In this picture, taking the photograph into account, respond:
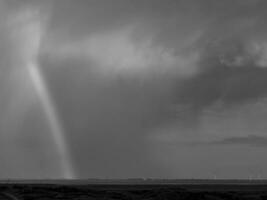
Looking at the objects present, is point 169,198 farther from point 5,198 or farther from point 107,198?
point 5,198

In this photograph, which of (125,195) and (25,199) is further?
(125,195)

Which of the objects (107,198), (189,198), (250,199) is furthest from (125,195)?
(250,199)

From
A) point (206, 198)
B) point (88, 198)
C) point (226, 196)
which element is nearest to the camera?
point (88, 198)

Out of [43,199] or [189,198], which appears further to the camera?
[189,198]

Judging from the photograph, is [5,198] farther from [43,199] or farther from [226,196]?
[226,196]

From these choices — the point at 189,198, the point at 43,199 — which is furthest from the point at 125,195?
the point at 43,199

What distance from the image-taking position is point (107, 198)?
54062 mm

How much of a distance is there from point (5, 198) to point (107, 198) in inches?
480

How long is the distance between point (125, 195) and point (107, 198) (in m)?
4.80

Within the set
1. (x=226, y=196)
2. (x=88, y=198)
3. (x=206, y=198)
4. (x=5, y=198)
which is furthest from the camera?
(x=226, y=196)

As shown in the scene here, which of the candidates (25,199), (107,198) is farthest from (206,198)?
(25,199)

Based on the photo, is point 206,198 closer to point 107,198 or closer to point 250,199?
point 250,199

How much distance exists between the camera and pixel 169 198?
53.9m

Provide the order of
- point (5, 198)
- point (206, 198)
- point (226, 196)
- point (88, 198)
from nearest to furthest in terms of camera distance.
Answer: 1. point (5, 198)
2. point (88, 198)
3. point (206, 198)
4. point (226, 196)
